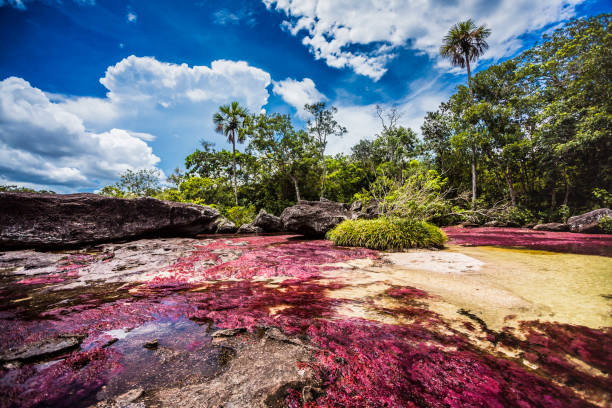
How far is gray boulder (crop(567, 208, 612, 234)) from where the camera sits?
10445mm

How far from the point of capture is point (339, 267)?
4.40 metres

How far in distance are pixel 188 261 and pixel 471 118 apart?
2037cm

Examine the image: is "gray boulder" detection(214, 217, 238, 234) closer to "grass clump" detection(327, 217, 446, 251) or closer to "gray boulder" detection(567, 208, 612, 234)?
"grass clump" detection(327, 217, 446, 251)

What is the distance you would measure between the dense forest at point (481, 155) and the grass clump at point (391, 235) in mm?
553

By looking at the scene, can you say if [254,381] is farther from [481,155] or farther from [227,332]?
[481,155]

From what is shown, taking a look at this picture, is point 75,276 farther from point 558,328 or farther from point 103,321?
point 558,328

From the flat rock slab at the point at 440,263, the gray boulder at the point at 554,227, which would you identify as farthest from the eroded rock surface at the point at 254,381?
the gray boulder at the point at 554,227

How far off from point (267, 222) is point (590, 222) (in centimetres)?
1681

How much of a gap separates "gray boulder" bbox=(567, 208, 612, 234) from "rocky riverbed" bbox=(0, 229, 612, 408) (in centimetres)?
1149

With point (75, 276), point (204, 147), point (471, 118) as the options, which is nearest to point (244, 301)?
point (75, 276)

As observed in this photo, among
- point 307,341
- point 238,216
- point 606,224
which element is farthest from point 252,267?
point 238,216

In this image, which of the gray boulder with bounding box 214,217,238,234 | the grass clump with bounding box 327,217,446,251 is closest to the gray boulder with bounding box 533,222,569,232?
the grass clump with bounding box 327,217,446,251

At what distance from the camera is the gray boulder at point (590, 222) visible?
10.4 meters

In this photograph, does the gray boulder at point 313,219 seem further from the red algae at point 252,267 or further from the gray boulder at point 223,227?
the gray boulder at point 223,227
